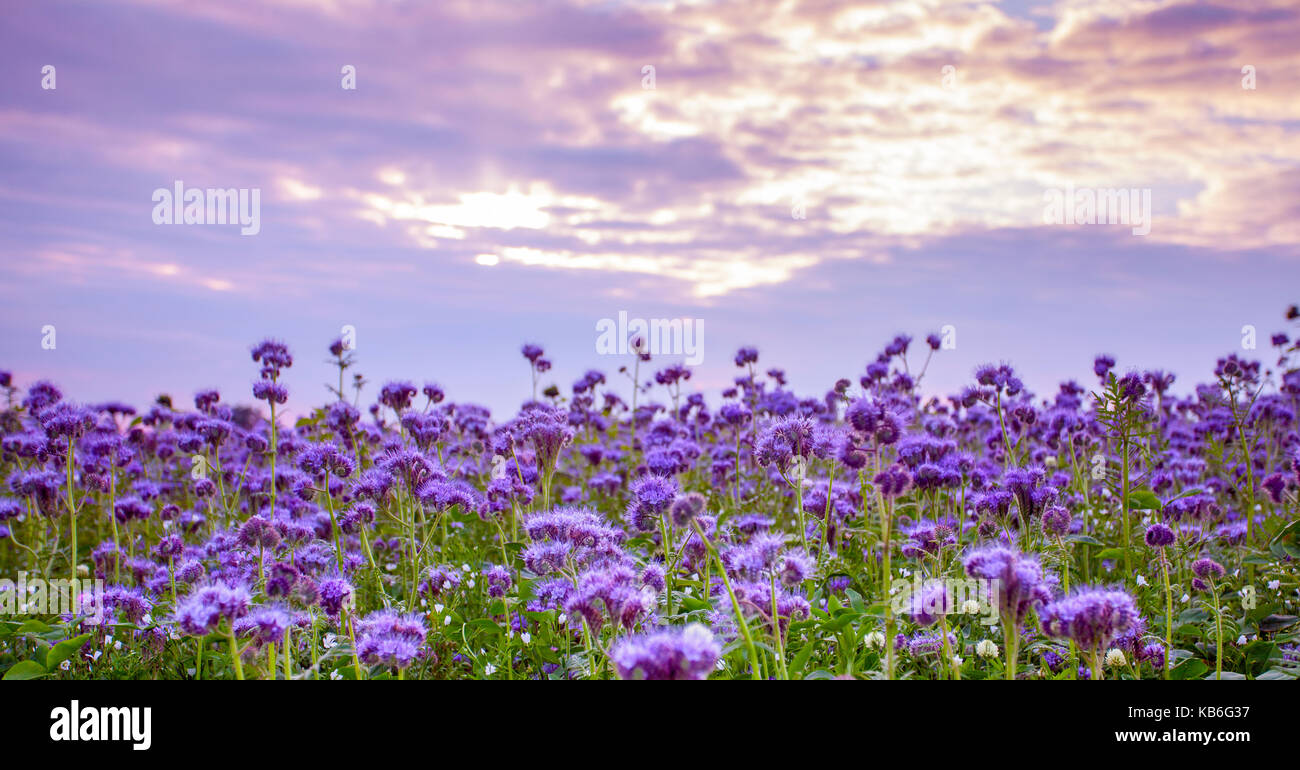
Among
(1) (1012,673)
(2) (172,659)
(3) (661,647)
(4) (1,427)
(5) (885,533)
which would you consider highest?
(4) (1,427)

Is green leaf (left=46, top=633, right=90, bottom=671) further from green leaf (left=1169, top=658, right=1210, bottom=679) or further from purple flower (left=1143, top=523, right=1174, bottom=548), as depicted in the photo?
purple flower (left=1143, top=523, right=1174, bottom=548)

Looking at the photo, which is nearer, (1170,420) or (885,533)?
(885,533)

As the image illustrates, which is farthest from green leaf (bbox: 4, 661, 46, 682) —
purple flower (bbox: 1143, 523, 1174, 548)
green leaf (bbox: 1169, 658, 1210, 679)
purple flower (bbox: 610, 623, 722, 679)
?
purple flower (bbox: 1143, 523, 1174, 548)

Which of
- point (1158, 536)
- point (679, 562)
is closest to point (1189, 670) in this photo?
point (1158, 536)

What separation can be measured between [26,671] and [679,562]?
3.64m

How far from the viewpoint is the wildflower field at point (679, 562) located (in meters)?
3.33

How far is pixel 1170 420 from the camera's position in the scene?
13672mm

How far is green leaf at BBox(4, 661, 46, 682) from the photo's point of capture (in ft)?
14.5

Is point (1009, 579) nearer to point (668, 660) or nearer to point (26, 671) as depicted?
point (668, 660)

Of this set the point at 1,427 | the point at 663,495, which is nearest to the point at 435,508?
the point at 663,495
